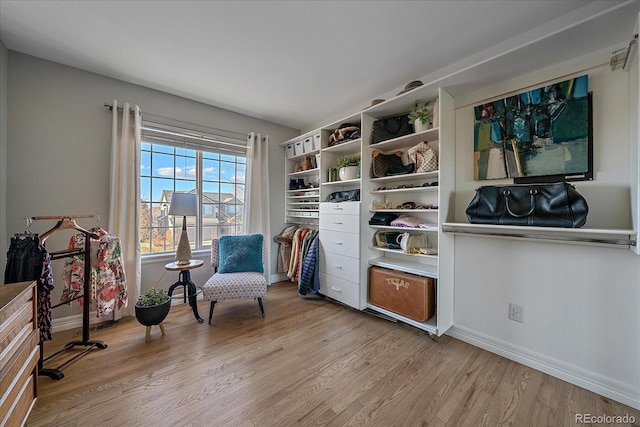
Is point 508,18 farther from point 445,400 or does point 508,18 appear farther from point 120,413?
point 120,413

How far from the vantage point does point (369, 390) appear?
1.49 m

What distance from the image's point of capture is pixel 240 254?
274 cm

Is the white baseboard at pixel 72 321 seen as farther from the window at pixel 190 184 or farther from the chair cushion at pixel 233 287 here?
the chair cushion at pixel 233 287

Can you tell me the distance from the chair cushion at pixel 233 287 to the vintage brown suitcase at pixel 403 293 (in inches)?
45.2

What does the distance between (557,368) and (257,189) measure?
3.33 m

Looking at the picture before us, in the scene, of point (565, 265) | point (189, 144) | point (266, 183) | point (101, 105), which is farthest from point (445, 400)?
point (101, 105)

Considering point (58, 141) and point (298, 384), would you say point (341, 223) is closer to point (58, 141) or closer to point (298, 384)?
point (298, 384)

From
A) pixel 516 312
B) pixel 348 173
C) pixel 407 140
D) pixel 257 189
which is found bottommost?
pixel 516 312

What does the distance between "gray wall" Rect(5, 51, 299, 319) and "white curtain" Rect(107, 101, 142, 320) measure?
112mm

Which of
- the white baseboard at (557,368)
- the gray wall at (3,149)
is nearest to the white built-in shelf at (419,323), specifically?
the white baseboard at (557,368)

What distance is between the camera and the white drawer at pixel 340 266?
251cm

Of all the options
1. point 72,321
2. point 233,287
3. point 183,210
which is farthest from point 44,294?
point 233,287

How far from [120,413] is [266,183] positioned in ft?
8.58

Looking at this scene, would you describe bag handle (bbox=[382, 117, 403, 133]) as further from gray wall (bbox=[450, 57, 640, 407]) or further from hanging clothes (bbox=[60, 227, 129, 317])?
hanging clothes (bbox=[60, 227, 129, 317])
